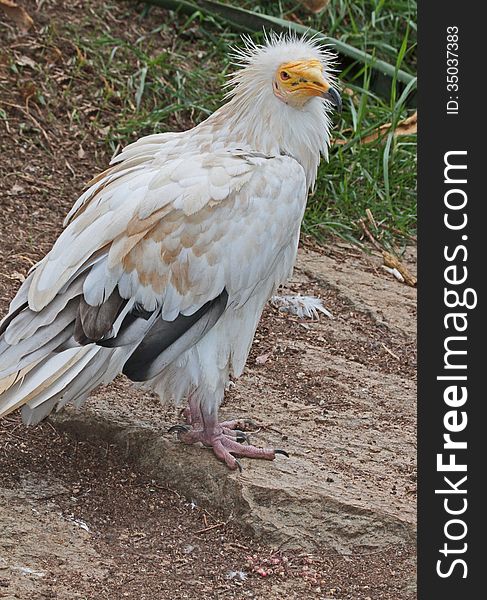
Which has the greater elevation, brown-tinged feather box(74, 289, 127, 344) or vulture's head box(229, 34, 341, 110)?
vulture's head box(229, 34, 341, 110)

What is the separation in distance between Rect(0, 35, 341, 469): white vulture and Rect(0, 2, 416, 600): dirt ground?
10.1 inches

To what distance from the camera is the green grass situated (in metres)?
7.23

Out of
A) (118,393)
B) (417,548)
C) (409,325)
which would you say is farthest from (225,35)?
(417,548)

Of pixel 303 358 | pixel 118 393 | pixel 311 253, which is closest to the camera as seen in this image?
pixel 118 393

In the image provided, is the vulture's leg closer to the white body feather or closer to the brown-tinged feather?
the white body feather

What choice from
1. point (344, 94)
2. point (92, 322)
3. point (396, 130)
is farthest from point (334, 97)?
point (344, 94)

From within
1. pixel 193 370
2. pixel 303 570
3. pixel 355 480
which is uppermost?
pixel 193 370

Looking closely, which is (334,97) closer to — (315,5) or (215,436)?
(215,436)

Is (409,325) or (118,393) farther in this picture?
(409,325)

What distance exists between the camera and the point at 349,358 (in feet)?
18.7

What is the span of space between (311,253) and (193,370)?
2514 mm

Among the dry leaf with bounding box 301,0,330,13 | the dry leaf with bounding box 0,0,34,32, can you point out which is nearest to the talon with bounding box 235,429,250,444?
the dry leaf with bounding box 0,0,34,32

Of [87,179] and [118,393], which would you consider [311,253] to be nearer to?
[87,179]

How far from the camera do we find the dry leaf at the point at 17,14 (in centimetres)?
744
